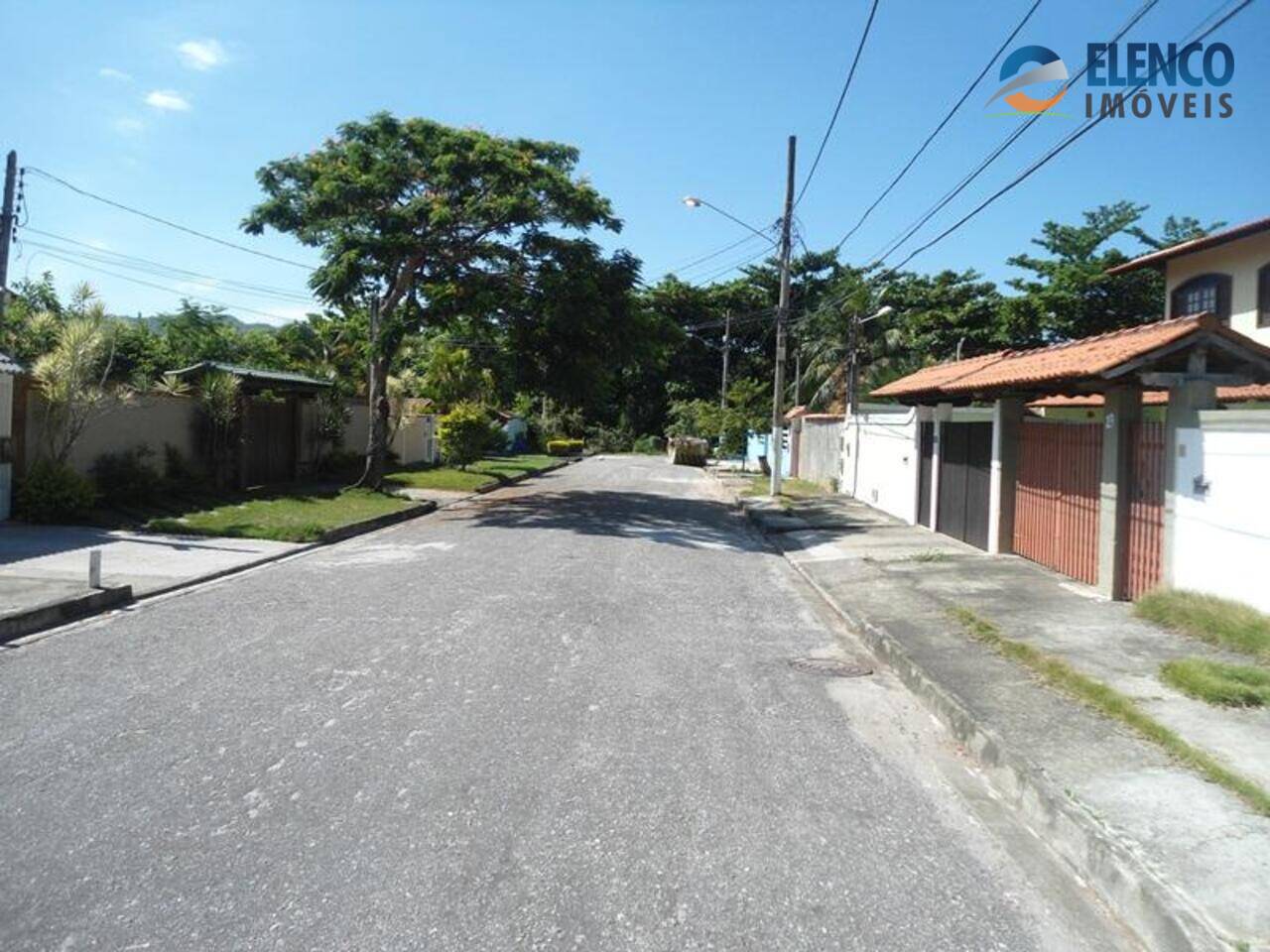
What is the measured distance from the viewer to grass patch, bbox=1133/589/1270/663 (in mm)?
7621

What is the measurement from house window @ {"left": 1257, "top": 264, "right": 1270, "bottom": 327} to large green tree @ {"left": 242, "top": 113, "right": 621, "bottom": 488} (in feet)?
46.3

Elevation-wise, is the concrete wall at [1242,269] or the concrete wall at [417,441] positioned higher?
the concrete wall at [1242,269]

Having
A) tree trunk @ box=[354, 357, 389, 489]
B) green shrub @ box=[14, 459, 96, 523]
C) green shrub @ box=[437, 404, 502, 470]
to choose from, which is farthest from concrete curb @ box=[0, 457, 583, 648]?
green shrub @ box=[437, 404, 502, 470]

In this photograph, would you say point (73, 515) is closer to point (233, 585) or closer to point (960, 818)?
point (233, 585)

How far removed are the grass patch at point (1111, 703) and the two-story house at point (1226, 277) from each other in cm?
1570

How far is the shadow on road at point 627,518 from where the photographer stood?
55.0ft

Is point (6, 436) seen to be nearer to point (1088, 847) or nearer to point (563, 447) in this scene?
point (1088, 847)

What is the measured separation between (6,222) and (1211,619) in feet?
61.1

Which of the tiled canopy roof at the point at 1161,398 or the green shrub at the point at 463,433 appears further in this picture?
the green shrub at the point at 463,433

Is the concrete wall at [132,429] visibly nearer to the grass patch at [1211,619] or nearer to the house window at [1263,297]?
the grass patch at [1211,619]

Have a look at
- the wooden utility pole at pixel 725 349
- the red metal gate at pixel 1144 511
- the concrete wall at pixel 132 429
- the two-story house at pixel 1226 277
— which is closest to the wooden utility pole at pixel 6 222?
the concrete wall at pixel 132 429

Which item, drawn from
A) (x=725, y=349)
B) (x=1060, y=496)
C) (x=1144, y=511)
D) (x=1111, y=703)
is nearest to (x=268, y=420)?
(x=1060, y=496)

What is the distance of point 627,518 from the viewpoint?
1958 cm

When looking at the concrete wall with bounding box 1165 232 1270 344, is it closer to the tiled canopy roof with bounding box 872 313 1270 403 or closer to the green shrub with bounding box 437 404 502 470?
the tiled canopy roof with bounding box 872 313 1270 403
